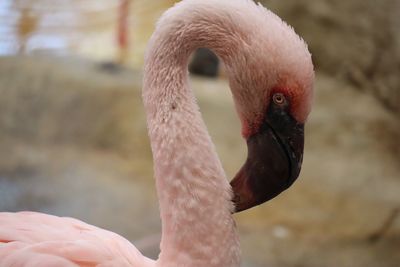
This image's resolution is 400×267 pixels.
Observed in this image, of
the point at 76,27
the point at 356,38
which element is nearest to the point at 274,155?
the point at 356,38

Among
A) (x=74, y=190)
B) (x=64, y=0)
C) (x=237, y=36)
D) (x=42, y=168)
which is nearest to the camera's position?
(x=237, y=36)

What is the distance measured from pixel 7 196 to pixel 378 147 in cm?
186

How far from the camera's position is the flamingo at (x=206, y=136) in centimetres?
111

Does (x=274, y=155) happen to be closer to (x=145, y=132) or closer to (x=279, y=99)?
(x=279, y=99)

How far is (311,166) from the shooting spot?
3.22m

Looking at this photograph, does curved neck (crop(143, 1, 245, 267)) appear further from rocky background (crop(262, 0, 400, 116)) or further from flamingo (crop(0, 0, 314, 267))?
rocky background (crop(262, 0, 400, 116))

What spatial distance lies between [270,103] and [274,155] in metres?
0.09

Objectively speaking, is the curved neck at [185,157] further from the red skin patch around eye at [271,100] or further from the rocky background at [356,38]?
the rocky background at [356,38]

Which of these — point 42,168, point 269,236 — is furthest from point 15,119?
point 269,236

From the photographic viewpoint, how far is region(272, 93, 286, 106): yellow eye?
3.67ft

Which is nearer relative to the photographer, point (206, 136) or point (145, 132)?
point (206, 136)

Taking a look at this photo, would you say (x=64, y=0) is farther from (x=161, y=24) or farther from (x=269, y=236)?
(x=161, y=24)

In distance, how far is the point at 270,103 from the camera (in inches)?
44.7

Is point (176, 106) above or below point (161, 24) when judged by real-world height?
below
